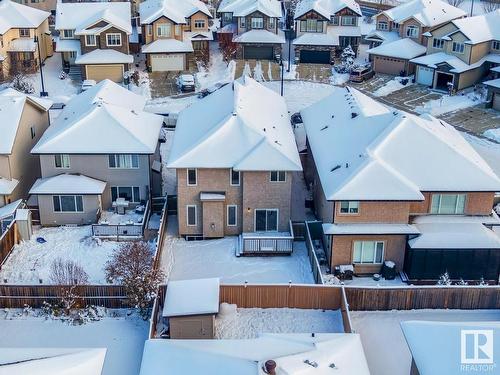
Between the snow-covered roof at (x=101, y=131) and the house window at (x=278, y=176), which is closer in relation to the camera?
the house window at (x=278, y=176)

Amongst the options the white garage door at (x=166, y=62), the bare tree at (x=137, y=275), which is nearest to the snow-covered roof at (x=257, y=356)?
the bare tree at (x=137, y=275)

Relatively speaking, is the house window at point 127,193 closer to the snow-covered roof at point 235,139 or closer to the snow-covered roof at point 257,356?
the snow-covered roof at point 235,139

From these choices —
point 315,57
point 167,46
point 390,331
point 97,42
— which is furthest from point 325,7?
point 390,331

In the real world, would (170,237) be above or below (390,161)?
below

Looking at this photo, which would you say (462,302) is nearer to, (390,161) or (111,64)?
(390,161)

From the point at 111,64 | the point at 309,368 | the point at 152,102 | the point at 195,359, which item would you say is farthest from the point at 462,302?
the point at 111,64

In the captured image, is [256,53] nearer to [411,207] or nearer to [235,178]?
[235,178]
